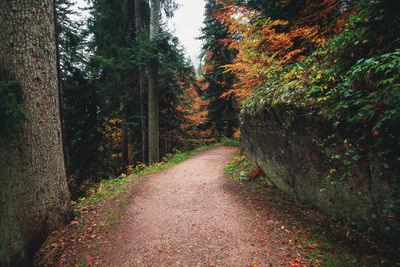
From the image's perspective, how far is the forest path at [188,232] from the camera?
2623 mm

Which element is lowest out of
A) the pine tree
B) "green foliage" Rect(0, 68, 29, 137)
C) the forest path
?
the forest path

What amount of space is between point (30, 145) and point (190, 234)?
3.49 meters

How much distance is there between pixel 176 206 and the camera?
4418 mm

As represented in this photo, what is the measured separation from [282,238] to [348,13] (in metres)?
6.61

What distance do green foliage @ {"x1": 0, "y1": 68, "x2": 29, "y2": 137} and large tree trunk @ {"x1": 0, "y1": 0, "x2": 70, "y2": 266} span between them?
0.10 meters

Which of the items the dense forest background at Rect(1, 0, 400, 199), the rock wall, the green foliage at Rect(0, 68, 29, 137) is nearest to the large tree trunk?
the green foliage at Rect(0, 68, 29, 137)

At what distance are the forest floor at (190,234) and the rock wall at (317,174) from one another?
1.16ft

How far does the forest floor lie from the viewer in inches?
102

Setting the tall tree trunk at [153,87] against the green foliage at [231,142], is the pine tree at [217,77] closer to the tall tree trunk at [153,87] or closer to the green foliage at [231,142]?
the green foliage at [231,142]

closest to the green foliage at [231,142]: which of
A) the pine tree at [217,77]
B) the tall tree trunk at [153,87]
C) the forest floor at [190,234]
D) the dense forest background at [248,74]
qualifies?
the pine tree at [217,77]

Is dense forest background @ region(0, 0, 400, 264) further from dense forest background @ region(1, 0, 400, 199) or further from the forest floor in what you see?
the forest floor

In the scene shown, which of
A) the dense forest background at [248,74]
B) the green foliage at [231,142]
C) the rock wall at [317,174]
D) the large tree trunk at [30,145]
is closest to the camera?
the rock wall at [317,174]

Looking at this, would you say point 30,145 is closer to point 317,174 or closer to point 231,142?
point 317,174

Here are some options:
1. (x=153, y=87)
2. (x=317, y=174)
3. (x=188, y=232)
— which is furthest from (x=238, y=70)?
(x=188, y=232)
